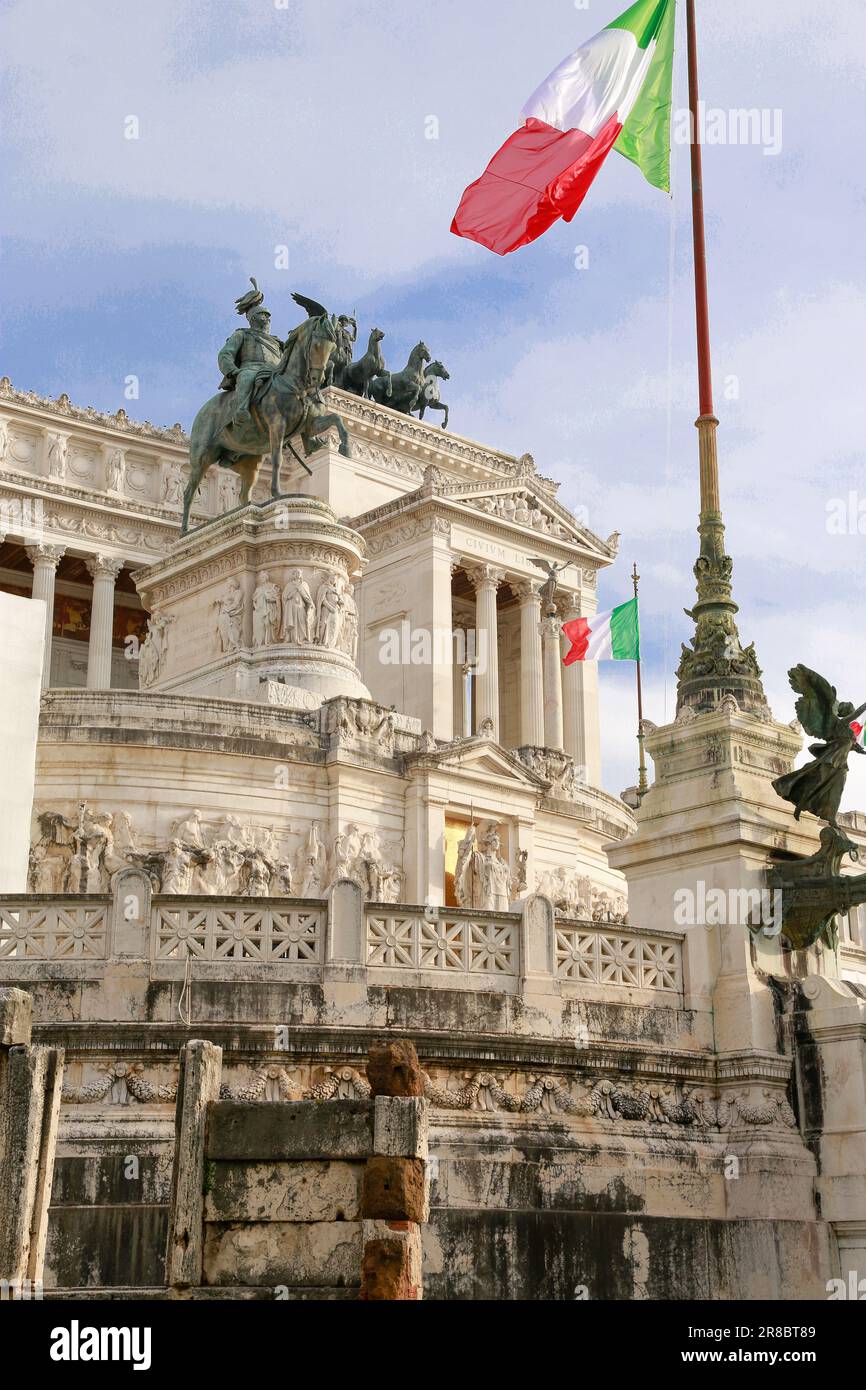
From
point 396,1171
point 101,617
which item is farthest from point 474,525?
point 396,1171

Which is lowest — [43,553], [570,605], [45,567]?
[570,605]

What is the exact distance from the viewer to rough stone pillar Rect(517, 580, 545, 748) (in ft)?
221

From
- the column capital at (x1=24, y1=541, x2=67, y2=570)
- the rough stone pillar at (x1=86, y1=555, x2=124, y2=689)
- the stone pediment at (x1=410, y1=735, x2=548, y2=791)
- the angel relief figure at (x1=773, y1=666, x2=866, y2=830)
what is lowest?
the angel relief figure at (x1=773, y1=666, x2=866, y2=830)

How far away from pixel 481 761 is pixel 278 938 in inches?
806

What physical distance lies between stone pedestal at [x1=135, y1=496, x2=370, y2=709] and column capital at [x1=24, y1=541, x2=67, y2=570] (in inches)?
1105

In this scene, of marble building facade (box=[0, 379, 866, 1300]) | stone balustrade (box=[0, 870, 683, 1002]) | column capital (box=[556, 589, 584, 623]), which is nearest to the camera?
marble building facade (box=[0, 379, 866, 1300])

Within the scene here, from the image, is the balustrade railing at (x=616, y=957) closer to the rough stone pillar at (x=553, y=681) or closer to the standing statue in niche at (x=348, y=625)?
the standing statue in niche at (x=348, y=625)

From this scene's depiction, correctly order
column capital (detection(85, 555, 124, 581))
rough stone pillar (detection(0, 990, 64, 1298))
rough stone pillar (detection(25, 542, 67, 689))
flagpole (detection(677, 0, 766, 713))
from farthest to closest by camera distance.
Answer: column capital (detection(85, 555, 124, 581)), rough stone pillar (detection(25, 542, 67, 689)), flagpole (detection(677, 0, 766, 713)), rough stone pillar (detection(0, 990, 64, 1298))

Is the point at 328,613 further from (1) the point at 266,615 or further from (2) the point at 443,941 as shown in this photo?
(2) the point at 443,941

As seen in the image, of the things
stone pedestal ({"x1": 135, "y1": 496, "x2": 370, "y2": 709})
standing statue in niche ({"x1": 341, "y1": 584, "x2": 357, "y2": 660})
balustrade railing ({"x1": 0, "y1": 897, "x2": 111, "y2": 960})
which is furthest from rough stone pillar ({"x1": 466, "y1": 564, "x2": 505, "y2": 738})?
balustrade railing ({"x1": 0, "y1": 897, "x2": 111, "y2": 960})

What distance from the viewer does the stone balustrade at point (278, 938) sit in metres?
15.9

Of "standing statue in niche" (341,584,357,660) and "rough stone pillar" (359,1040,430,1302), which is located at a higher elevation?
"standing statue in niche" (341,584,357,660)

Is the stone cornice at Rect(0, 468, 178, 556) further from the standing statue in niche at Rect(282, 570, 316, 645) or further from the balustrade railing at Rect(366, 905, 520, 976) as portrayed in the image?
the balustrade railing at Rect(366, 905, 520, 976)

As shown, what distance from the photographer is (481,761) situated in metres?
36.5
